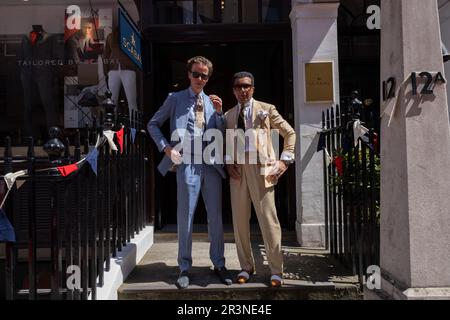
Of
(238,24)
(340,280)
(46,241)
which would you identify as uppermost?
(238,24)

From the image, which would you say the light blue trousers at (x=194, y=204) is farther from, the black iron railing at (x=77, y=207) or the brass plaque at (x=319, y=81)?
the brass plaque at (x=319, y=81)

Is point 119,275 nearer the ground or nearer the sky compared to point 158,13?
nearer the ground

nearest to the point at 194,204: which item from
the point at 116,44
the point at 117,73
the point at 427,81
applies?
the point at 427,81

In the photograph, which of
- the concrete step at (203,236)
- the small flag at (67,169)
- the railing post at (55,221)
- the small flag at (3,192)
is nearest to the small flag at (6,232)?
the small flag at (3,192)

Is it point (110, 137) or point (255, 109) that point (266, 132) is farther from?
point (110, 137)

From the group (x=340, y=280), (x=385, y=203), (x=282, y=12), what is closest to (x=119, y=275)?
(x=340, y=280)

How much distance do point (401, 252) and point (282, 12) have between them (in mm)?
4137

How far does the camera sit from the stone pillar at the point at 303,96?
5605mm

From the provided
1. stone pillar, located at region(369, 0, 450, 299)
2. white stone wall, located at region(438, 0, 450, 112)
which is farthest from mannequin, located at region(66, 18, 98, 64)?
white stone wall, located at region(438, 0, 450, 112)

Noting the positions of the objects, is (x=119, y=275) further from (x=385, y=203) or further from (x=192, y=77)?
(x=385, y=203)

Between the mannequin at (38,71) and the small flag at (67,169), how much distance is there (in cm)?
325

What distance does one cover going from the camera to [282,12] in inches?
A: 243

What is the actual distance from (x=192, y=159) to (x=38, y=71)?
327 cm

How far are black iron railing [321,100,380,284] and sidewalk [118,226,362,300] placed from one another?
204mm
